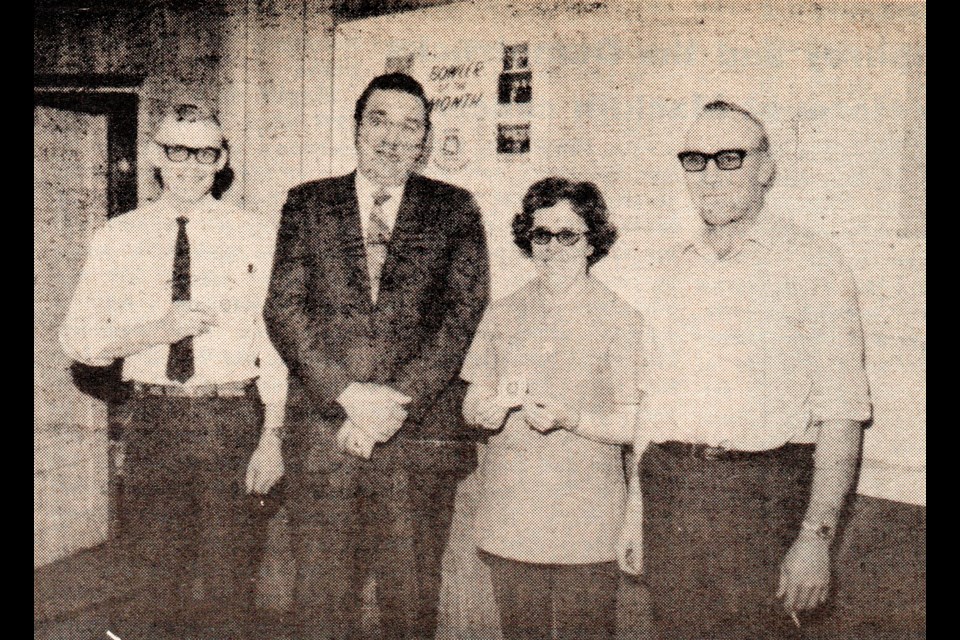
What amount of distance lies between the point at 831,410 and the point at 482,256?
44.2 inches

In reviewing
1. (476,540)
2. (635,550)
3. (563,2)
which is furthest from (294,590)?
(563,2)

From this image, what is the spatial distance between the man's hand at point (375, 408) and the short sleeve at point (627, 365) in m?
0.64

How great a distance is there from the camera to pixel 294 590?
2.73 meters

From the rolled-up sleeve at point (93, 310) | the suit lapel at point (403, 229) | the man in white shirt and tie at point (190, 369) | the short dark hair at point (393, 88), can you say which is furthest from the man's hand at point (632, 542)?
the rolled-up sleeve at point (93, 310)

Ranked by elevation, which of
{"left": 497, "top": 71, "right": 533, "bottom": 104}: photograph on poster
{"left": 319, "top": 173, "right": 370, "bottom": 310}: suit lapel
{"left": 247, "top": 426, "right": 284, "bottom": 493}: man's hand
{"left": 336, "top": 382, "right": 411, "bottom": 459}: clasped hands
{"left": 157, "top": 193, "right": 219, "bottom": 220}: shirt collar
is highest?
{"left": 497, "top": 71, "right": 533, "bottom": 104}: photograph on poster

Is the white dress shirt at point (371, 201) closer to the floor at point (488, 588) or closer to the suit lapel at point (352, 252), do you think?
the suit lapel at point (352, 252)

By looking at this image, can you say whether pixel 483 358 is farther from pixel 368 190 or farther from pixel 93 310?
pixel 93 310

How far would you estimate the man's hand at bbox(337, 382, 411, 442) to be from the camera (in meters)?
2.60

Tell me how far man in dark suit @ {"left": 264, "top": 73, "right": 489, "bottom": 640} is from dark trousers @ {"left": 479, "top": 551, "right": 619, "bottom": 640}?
0.24 meters

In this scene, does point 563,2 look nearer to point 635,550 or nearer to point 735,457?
point 735,457

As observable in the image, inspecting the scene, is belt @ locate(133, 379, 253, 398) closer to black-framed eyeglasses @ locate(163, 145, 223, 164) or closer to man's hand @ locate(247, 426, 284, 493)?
man's hand @ locate(247, 426, 284, 493)

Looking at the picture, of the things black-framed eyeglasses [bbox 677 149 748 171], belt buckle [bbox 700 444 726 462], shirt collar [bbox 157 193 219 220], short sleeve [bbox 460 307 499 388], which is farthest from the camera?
shirt collar [bbox 157 193 219 220]

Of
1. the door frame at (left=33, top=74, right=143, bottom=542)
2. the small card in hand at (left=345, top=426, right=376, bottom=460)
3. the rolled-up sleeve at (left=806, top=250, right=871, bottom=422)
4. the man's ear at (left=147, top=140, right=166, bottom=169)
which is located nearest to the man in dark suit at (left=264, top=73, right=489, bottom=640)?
the small card in hand at (left=345, top=426, right=376, bottom=460)

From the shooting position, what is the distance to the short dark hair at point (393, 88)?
264 cm
